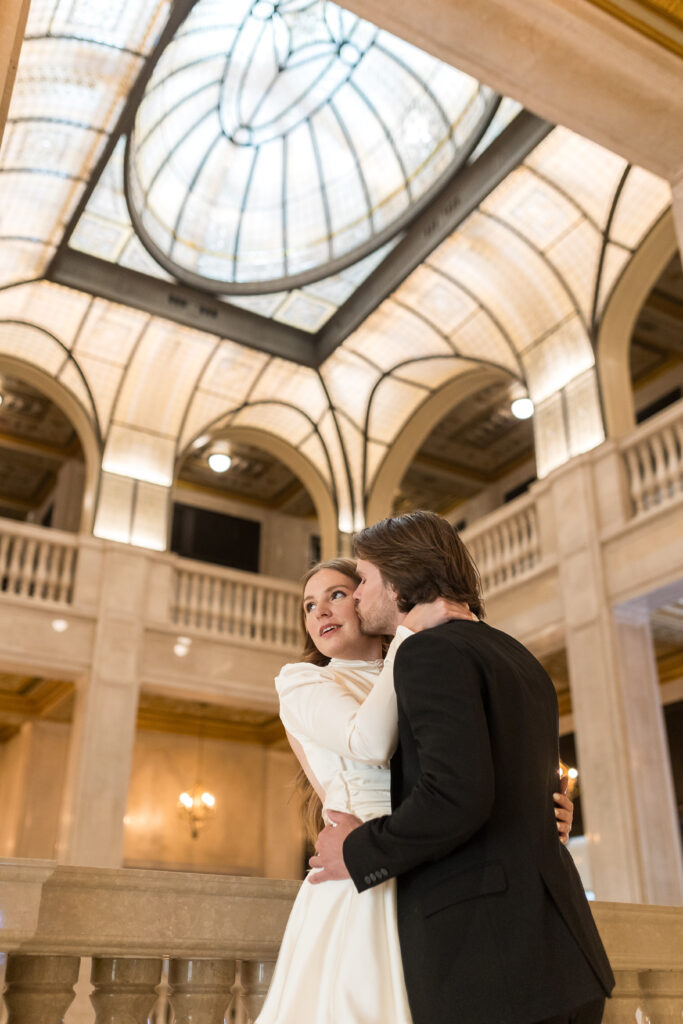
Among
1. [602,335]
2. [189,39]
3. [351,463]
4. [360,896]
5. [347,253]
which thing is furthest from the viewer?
[351,463]

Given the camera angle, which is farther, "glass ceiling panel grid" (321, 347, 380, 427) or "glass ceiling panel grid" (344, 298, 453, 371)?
"glass ceiling panel grid" (321, 347, 380, 427)

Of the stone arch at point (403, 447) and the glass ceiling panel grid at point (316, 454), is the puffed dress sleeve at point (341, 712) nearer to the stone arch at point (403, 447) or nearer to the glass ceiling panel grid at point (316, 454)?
the stone arch at point (403, 447)

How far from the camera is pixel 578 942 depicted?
1567mm

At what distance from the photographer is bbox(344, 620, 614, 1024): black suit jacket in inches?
59.5

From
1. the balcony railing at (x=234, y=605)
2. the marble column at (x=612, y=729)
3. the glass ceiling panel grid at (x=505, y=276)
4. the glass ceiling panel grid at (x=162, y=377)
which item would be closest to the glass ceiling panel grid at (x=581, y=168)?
the glass ceiling panel grid at (x=505, y=276)

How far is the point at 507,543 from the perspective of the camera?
452 inches

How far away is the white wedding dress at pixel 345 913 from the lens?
162 cm

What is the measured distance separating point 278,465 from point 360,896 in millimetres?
14916

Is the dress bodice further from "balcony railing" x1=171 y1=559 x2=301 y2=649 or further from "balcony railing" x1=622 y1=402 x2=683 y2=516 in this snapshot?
"balcony railing" x1=171 y1=559 x2=301 y2=649

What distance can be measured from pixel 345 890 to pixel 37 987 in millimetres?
766

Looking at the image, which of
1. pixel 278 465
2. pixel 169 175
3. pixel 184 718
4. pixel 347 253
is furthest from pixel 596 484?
pixel 184 718

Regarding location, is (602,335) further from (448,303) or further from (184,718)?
(184,718)

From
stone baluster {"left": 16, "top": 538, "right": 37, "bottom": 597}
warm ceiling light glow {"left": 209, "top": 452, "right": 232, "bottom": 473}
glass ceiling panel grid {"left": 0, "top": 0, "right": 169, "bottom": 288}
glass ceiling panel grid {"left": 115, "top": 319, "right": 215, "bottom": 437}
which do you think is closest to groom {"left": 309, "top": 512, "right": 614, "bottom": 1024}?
glass ceiling panel grid {"left": 0, "top": 0, "right": 169, "bottom": 288}

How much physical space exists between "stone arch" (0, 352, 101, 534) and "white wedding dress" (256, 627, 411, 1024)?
10823 millimetres
